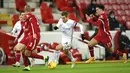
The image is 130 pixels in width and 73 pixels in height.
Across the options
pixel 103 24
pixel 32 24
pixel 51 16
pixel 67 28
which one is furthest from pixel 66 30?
pixel 51 16

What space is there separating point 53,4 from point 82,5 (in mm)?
1375

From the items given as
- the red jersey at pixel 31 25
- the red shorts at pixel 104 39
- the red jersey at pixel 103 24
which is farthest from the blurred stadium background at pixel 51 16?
the red jersey at pixel 31 25

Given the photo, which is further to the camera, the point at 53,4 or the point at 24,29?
the point at 53,4

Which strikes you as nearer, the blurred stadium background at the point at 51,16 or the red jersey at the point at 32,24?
the red jersey at the point at 32,24

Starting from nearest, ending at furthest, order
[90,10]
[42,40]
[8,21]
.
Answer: [42,40]
[8,21]
[90,10]

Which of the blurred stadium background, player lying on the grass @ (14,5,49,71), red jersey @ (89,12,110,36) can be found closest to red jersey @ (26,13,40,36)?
player lying on the grass @ (14,5,49,71)

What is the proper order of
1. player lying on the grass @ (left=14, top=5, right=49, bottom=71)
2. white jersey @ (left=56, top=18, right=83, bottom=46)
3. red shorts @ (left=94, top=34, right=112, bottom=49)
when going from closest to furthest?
1. player lying on the grass @ (left=14, top=5, right=49, bottom=71)
2. white jersey @ (left=56, top=18, right=83, bottom=46)
3. red shorts @ (left=94, top=34, right=112, bottom=49)

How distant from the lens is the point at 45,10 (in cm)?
2064

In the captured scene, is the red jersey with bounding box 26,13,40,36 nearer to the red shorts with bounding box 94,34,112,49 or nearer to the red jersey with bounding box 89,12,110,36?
the red jersey with bounding box 89,12,110,36

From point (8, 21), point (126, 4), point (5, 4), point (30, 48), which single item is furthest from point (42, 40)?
point (126, 4)

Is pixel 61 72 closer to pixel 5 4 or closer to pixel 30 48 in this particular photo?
pixel 30 48

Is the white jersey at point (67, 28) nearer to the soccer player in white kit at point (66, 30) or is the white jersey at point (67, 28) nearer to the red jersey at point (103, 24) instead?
the soccer player in white kit at point (66, 30)

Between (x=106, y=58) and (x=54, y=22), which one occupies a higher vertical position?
(x=54, y=22)

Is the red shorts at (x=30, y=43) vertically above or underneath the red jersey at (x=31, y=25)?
underneath
